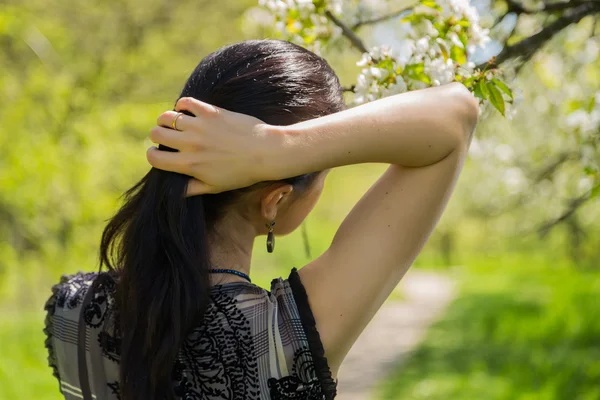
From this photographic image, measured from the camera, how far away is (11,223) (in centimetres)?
884

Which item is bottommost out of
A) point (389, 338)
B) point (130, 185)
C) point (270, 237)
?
point (270, 237)

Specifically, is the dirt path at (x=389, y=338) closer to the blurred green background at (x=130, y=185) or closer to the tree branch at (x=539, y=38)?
the blurred green background at (x=130, y=185)

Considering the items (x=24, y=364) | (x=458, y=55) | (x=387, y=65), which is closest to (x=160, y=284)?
(x=387, y=65)

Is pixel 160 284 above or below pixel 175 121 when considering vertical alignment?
below

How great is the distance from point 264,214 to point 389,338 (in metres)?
7.82

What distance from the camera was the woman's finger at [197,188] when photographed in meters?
1.17

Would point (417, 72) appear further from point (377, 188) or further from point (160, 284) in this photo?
point (160, 284)

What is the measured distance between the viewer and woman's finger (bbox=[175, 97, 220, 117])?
3.77ft

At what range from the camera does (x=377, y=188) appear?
4.16 feet

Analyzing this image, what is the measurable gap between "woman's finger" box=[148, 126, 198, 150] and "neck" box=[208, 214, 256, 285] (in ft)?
0.56

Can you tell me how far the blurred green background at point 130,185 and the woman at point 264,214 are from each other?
141 cm

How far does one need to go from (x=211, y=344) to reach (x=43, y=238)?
26.1ft

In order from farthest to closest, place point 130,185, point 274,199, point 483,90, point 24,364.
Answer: point 130,185 < point 24,364 < point 483,90 < point 274,199

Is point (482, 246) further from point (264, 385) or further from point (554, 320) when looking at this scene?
point (264, 385)
